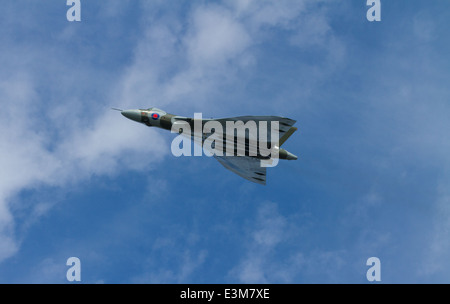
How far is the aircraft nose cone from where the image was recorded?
2069 inches

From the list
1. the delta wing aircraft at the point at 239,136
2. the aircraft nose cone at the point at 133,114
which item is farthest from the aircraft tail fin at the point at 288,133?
the aircraft nose cone at the point at 133,114

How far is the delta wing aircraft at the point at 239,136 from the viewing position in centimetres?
4559

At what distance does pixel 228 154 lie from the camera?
50.2 metres

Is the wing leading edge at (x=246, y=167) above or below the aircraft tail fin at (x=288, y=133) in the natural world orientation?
below

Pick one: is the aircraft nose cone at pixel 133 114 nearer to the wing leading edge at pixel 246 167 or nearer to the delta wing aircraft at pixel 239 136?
the delta wing aircraft at pixel 239 136

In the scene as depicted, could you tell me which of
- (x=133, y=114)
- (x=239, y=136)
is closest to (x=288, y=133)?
(x=239, y=136)

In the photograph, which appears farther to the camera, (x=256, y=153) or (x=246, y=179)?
(x=246, y=179)

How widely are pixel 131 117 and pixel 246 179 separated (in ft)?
56.9

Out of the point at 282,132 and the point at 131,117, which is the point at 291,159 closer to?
the point at 282,132

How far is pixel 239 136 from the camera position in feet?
154
